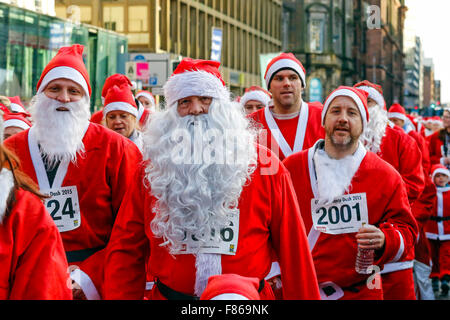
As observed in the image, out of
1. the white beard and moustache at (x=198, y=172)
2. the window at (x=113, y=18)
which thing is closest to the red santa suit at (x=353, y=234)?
the white beard and moustache at (x=198, y=172)

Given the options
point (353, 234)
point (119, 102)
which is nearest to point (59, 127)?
point (353, 234)

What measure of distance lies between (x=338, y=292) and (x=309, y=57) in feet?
213

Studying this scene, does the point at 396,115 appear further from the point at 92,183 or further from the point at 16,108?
the point at 92,183

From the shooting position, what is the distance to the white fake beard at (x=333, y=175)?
4.57 m

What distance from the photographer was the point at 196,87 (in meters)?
3.82

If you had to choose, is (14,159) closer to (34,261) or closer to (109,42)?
(34,261)

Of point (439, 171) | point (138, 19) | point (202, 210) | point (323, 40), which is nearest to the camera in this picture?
point (202, 210)

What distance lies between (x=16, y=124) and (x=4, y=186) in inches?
173

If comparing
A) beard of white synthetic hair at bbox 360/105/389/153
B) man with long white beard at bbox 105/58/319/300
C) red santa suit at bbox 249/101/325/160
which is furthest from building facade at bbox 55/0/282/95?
man with long white beard at bbox 105/58/319/300

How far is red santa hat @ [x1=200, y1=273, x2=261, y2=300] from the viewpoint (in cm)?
208

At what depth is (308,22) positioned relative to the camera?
233 ft

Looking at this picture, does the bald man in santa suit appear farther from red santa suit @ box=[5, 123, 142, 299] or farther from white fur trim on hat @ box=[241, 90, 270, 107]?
white fur trim on hat @ box=[241, 90, 270, 107]

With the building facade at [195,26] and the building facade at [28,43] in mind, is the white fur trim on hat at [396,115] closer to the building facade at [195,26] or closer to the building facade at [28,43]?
the building facade at [28,43]

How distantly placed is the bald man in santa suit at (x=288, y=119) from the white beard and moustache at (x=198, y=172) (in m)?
2.06
